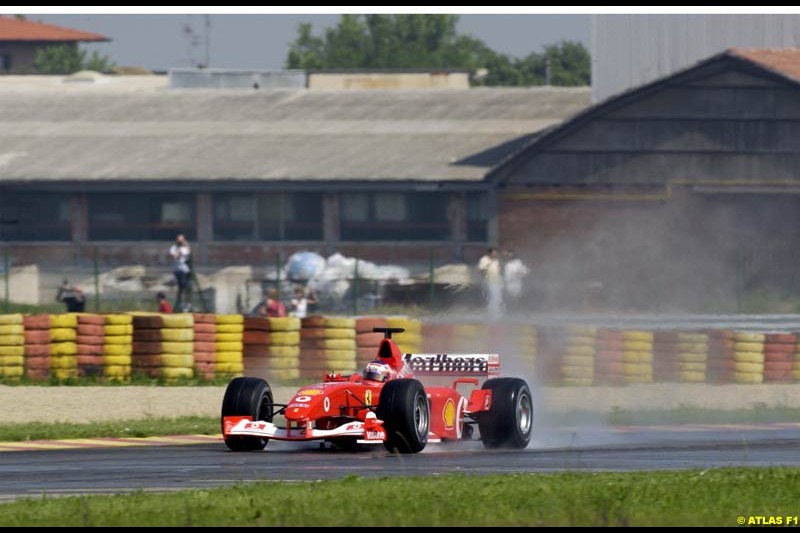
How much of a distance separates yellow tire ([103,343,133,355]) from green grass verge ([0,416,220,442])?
13.5 feet

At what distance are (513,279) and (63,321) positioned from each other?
9763 mm

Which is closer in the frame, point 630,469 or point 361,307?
point 630,469

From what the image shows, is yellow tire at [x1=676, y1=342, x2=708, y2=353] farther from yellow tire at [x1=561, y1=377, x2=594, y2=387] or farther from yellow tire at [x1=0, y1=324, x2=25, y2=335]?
yellow tire at [x1=0, y1=324, x2=25, y2=335]

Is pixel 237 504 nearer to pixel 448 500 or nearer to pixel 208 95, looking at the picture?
pixel 448 500

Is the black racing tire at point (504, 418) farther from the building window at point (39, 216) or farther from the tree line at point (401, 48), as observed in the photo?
the tree line at point (401, 48)

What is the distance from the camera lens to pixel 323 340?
24.5 m

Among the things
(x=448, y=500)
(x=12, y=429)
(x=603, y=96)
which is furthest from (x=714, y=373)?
(x=603, y=96)

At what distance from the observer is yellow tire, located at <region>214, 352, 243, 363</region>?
2433 centimetres

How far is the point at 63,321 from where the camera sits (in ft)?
78.4

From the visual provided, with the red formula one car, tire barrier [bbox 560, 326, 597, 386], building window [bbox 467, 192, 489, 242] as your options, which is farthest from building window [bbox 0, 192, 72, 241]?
the red formula one car

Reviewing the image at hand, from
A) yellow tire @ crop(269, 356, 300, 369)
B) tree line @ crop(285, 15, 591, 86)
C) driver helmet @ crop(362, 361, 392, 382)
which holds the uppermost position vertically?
tree line @ crop(285, 15, 591, 86)

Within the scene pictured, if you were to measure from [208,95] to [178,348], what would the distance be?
109 ft

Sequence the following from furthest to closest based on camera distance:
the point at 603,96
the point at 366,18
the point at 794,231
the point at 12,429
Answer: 1. the point at 366,18
2. the point at 603,96
3. the point at 794,231
4. the point at 12,429

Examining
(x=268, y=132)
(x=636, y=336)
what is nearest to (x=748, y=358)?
(x=636, y=336)
